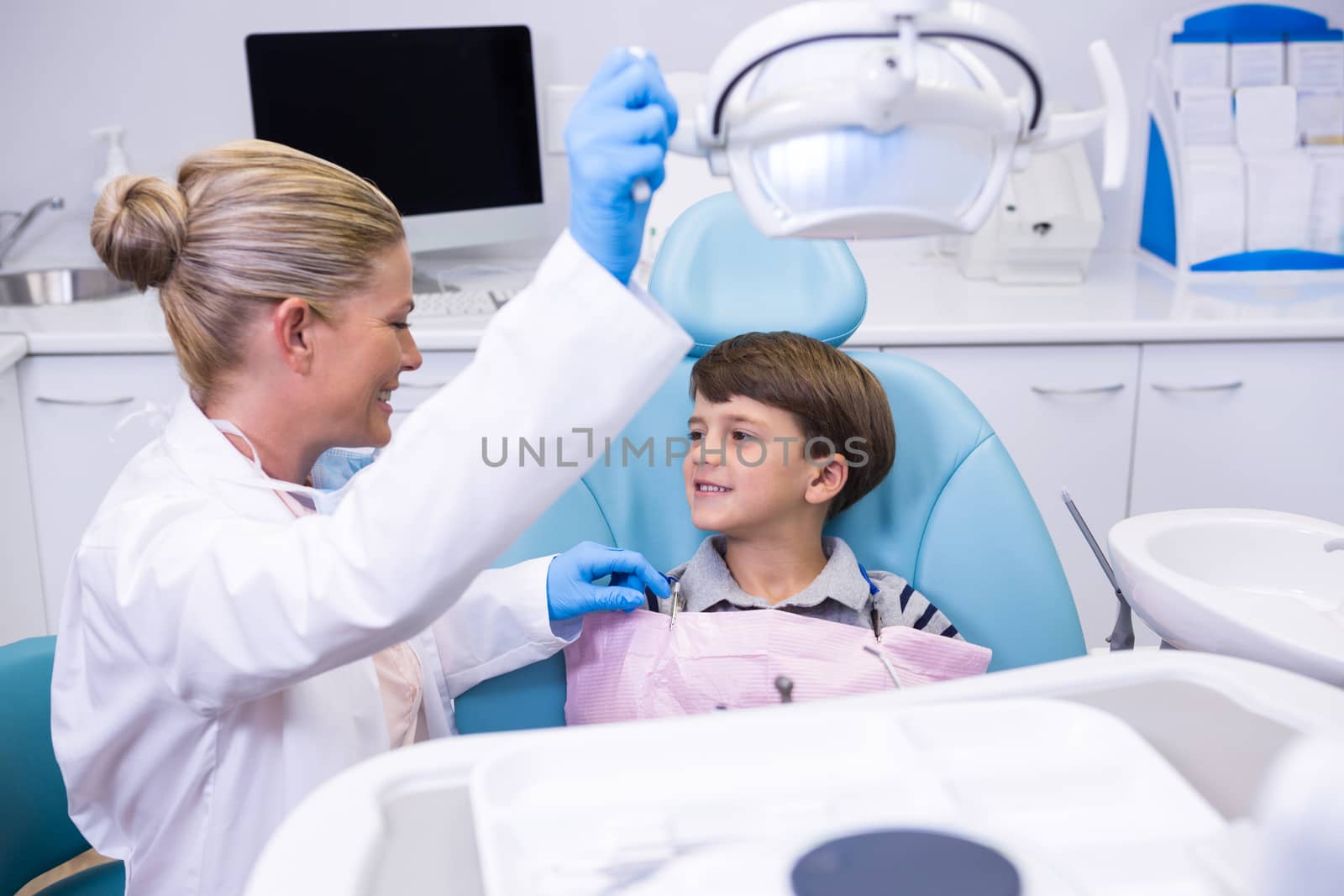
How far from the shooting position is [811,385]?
137cm

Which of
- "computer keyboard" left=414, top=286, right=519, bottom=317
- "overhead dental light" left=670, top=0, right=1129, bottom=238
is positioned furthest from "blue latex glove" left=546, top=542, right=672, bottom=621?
"computer keyboard" left=414, top=286, right=519, bottom=317

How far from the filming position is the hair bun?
1053mm

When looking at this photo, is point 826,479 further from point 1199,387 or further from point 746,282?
point 1199,387

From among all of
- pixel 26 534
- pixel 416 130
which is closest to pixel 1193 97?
pixel 416 130

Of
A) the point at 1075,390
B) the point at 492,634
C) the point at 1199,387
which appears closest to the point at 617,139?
the point at 492,634

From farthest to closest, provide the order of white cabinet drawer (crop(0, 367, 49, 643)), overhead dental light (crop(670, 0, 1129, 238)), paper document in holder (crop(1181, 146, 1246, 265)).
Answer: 1. paper document in holder (crop(1181, 146, 1246, 265))
2. white cabinet drawer (crop(0, 367, 49, 643))
3. overhead dental light (crop(670, 0, 1129, 238))

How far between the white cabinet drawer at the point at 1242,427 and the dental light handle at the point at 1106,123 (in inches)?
60.2

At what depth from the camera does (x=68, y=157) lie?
260 centimetres

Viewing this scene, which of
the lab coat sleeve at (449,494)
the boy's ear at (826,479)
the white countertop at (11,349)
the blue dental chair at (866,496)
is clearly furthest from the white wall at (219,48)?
the lab coat sleeve at (449,494)

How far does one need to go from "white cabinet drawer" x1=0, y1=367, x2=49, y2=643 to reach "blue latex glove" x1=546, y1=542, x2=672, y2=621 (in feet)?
4.52

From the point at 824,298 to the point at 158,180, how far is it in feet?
2.34

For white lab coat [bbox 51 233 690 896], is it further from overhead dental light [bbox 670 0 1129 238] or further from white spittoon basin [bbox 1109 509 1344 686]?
white spittoon basin [bbox 1109 509 1344 686]

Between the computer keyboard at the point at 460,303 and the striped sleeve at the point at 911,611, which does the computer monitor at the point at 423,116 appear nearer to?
the computer keyboard at the point at 460,303

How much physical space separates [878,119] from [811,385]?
2.50 ft
